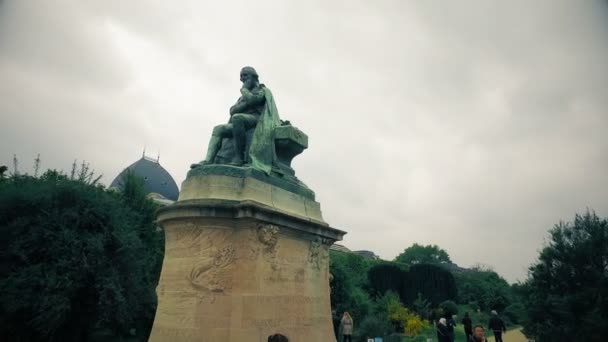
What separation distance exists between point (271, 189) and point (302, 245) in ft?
4.45

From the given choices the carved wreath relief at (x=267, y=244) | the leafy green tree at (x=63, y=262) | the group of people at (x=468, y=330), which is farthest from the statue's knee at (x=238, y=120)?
the leafy green tree at (x=63, y=262)

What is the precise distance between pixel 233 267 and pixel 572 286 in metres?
13.6

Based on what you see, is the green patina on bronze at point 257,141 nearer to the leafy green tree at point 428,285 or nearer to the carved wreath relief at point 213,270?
the carved wreath relief at point 213,270

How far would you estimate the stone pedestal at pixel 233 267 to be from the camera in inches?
280

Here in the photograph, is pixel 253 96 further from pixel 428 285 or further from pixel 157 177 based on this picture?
pixel 157 177

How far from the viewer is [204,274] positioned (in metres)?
7.27

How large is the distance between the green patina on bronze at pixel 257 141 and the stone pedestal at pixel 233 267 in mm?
432

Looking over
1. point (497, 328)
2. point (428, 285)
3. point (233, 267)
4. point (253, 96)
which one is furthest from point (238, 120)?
point (428, 285)

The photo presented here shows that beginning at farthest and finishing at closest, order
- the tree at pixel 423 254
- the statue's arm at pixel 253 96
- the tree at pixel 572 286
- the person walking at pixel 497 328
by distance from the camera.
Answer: the tree at pixel 423 254
the person walking at pixel 497 328
the tree at pixel 572 286
the statue's arm at pixel 253 96

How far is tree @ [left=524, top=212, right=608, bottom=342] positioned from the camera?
1358 cm

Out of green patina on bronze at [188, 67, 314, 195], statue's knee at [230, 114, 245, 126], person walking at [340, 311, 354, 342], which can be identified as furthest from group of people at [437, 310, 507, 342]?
statue's knee at [230, 114, 245, 126]

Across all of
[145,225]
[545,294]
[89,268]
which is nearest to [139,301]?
[89,268]

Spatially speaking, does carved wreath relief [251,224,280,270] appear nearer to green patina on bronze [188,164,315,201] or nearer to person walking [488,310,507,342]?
green patina on bronze [188,164,315,201]

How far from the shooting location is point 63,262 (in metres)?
18.9
